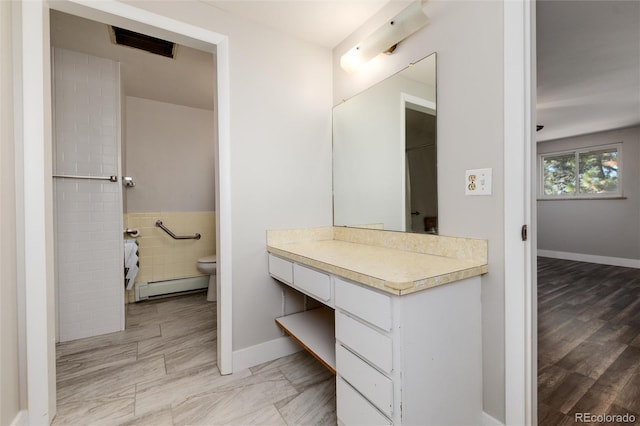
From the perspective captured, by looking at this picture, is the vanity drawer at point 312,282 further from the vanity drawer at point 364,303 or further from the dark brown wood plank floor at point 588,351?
the dark brown wood plank floor at point 588,351

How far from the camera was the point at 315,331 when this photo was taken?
1705 mm

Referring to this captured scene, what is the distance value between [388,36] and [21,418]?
2.62 metres

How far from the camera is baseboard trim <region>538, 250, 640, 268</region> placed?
4.34m

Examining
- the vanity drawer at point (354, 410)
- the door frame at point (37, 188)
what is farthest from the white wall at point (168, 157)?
the vanity drawer at point (354, 410)

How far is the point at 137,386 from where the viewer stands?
160 cm

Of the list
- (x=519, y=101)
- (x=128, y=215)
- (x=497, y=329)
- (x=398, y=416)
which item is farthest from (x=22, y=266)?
(x=519, y=101)

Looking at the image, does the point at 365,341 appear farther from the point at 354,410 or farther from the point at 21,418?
the point at 21,418

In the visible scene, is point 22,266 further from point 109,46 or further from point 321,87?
point 321,87

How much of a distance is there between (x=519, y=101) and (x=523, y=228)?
0.51m

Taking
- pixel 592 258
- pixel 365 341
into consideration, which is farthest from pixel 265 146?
pixel 592 258

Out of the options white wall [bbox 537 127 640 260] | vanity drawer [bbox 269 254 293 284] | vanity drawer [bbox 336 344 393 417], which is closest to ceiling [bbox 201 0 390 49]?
vanity drawer [bbox 269 254 293 284]

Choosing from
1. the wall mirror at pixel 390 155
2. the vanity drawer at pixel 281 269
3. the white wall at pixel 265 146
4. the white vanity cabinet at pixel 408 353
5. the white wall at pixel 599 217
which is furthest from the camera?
the white wall at pixel 599 217

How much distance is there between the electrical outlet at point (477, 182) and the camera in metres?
1.20

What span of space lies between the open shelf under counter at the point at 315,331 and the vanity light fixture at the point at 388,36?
1726 mm
